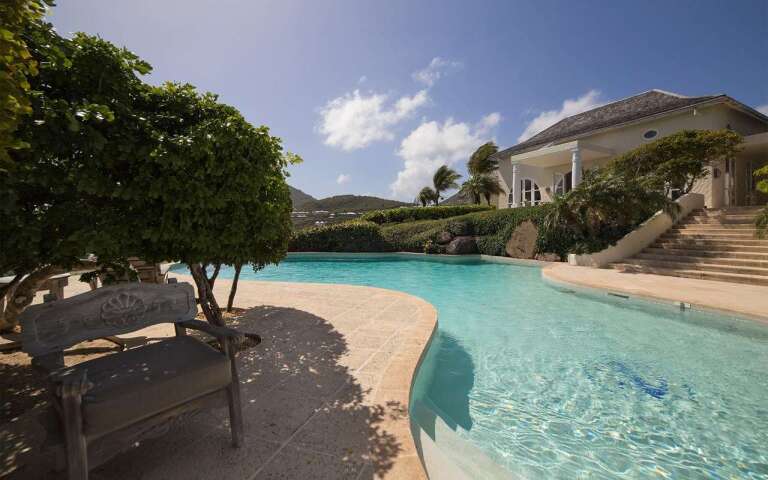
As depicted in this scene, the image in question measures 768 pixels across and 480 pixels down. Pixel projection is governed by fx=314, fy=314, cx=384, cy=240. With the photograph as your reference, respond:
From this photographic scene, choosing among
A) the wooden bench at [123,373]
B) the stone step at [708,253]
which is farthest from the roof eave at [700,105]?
the wooden bench at [123,373]

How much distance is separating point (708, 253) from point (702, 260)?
598mm

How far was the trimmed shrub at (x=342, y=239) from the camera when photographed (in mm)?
21312

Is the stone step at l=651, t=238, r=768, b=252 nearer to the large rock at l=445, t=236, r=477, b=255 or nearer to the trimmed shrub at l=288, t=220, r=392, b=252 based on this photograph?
the large rock at l=445, t=236, r=477, b=255

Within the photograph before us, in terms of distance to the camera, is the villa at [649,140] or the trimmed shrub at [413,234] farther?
the trimmed shrub at [413,234]

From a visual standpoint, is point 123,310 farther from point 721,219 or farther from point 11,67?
point 721,219

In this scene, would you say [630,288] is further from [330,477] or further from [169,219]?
[169,219]

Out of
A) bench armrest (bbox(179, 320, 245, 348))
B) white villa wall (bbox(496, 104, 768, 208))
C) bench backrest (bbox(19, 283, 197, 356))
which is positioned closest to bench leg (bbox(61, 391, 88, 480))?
bench backrest (bbox(19, 283, 197, 356))

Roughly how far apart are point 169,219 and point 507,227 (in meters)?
16.5

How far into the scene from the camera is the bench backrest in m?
1.99

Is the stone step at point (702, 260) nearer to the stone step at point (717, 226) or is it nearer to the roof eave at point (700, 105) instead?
the stone step at point (717, 226)

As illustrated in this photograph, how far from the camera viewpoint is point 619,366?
15.1 feet

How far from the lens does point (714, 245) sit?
10.7m

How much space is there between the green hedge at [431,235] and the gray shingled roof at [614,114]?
27.3 ft

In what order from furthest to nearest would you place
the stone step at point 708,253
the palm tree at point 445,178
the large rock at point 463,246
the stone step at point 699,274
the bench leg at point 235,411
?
the palm tree at point 445,178
the large rock at point 463,246
the stone step at point 708,253
the stone step at point 699,274
the bench leg at point 235,411
